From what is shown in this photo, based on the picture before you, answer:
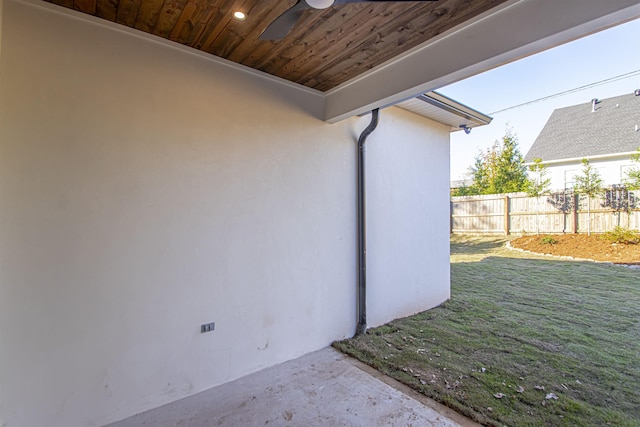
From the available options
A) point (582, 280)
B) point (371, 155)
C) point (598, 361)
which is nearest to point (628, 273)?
point (582, 280)

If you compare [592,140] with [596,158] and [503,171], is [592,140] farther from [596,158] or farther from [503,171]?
[503,171]

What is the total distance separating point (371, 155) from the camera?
3613mm

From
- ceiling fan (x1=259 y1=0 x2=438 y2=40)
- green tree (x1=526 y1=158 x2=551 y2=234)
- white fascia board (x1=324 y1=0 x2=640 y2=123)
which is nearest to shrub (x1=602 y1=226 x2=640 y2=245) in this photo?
green tree (x1=526 y1=158 x2=551 y2=234)

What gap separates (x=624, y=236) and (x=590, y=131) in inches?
243

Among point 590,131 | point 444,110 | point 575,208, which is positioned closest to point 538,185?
point 575,208

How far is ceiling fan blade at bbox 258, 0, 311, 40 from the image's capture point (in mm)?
1374

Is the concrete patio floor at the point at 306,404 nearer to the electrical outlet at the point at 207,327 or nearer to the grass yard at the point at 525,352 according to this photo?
the grass yard at the point at 525,352

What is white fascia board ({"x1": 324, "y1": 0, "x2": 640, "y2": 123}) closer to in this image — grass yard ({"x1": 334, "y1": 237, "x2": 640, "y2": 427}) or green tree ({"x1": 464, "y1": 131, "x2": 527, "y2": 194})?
grass yard ({"x1": 334, "y1": 237, "x2": 640, "y2": 427})

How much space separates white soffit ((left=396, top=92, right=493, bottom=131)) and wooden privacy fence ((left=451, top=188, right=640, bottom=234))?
24.0ft

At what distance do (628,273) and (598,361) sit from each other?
515 cm

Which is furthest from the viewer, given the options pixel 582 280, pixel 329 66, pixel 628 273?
pixel 628 273

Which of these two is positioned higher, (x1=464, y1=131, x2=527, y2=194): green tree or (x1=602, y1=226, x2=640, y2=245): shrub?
(x1=464, y1=131, x2=527, y2=194): green tree

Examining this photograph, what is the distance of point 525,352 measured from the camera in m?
2.86

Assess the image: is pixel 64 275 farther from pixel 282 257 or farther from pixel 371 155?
pixel 371 155
